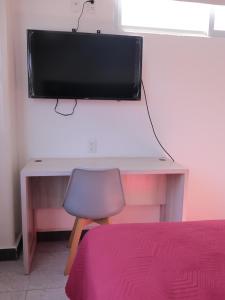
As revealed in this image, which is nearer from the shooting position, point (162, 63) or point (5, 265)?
point (5, 265)

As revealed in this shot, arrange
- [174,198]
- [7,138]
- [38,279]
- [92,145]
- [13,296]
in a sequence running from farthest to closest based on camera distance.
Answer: [92,145]
[174,198]
[7,138]
[38,279]
[13,296]

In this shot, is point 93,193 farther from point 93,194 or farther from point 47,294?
point 47,294

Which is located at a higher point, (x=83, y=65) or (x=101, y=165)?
(x=83, y=65)

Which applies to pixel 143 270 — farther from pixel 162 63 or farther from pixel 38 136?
pixel 162 63

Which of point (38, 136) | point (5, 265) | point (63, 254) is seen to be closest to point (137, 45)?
point (38, 136)

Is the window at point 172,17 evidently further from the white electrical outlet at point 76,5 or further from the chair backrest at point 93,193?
the chair backrest at point 93,193

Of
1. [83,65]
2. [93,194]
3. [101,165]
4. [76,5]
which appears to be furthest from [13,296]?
[76,5]

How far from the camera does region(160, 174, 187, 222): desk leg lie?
2285mm

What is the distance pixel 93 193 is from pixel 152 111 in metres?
1.11

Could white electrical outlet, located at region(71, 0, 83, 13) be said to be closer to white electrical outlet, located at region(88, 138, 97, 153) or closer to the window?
the window

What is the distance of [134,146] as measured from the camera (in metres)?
2.63

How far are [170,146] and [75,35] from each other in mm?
1380

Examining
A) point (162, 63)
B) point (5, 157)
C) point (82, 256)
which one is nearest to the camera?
point (82, 256)

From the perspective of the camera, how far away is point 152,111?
2.61m
